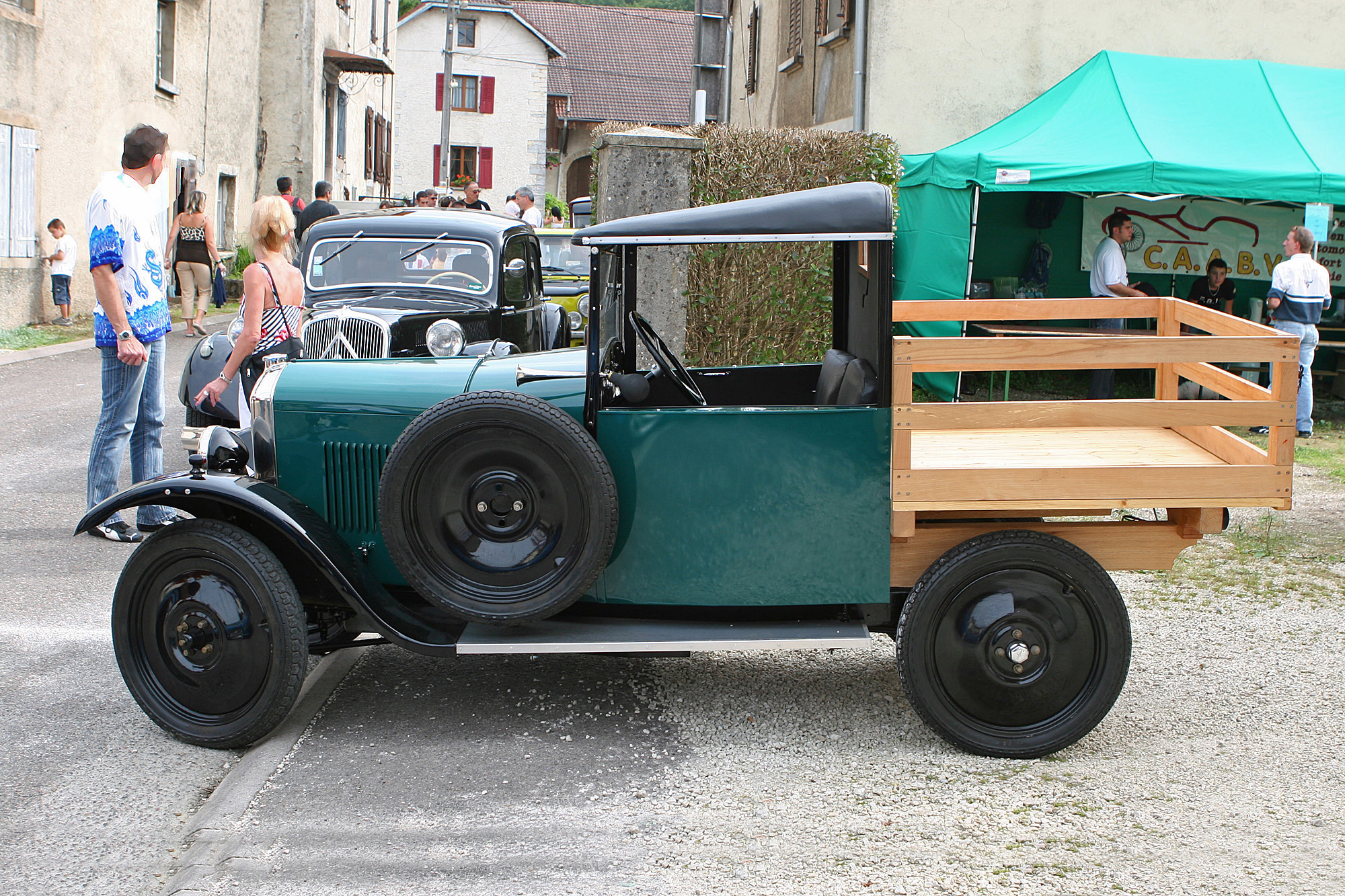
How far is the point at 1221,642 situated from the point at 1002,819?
86.3 inches

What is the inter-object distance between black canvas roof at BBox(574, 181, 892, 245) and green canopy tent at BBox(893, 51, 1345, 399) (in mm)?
6788

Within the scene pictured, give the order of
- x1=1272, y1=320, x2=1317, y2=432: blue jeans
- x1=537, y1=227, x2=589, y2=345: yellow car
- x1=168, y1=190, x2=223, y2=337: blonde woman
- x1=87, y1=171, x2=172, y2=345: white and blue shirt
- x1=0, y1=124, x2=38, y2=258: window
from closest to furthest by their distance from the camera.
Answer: x1=87, y1=171, x2=172, y2=345: white and blue shirt → x1=1272, y1=320, x2=1317, y2=432: blue jeans → x1=537, y1=227, x2=589, y2=345: yellow car → x1=0, y1=124, x2=38, y2=258: window → x1=168, y1=190, x2=223, y2=337: blonde woman

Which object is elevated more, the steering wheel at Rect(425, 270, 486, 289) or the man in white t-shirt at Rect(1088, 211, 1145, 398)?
the man in white t-shirt at Rect(1088, 211, 1145, 398)

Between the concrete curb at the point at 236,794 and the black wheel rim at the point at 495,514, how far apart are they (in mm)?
778

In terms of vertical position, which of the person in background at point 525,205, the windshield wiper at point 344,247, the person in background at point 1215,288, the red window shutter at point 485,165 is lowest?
the windshield wiper at point 344,247

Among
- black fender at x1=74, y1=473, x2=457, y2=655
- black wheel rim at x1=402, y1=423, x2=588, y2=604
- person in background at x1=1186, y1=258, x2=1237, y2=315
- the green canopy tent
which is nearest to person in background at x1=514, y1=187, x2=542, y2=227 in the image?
the green canopy tent

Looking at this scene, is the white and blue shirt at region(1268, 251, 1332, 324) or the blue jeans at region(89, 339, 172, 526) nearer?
the blue jeans at region(89, 339, 172, 526)

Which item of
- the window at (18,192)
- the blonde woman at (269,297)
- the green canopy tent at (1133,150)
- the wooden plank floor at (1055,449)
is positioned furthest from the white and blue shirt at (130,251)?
the window at (18,192)

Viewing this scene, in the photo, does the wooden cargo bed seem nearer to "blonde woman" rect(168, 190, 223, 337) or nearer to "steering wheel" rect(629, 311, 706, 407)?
"steering wheel" rect(629, 311, 706, 407)

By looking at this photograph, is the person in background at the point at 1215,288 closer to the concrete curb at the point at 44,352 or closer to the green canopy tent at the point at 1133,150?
the green canopy tent at the point at 1133,150

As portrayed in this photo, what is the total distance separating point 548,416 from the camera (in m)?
3.59

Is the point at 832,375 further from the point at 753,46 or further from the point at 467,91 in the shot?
the point at 467,91

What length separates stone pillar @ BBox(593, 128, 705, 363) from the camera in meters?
8.59

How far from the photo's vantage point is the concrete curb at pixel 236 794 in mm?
2998
